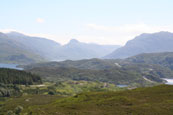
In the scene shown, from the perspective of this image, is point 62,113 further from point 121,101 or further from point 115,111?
point 121,101

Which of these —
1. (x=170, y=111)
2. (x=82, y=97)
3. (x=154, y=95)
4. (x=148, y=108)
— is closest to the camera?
(x=170, y=111)

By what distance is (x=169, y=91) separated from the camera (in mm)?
118312

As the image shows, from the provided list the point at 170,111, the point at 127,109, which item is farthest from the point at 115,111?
the point at 170,111

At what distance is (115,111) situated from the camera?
285ft

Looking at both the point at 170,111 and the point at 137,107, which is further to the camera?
the point at 137,107

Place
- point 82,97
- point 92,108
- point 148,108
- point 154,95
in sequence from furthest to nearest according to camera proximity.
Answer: point 82,97 < point 154,95 < point 92,108 < point 148,108

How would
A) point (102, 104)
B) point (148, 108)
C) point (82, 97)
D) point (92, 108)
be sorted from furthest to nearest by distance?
point (82, 97), point (102, 104), point (92, 108), point (148, 108)

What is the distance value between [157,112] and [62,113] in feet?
129

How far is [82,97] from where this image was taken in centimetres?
13038

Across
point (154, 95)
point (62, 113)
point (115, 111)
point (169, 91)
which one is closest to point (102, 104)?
point (115, 111)

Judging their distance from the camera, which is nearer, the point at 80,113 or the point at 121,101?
the point at 80,113

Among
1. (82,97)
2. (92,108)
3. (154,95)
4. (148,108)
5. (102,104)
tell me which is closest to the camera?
(148,108)

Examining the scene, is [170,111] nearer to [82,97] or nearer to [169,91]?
[169,91]

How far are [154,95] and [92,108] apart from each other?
133 ft
